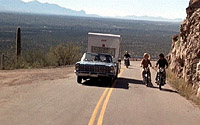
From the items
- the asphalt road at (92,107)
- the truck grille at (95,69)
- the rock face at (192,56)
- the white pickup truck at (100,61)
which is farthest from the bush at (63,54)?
the asphalt road at (92,107)

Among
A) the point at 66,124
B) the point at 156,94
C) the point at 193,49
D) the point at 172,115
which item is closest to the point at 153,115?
the point at 172,115

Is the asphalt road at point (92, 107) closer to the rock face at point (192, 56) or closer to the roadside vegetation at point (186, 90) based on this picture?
the roadside vegetation at point (186, 90)

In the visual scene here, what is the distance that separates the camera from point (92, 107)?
11.8m

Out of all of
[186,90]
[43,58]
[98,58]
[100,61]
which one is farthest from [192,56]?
[43,58]

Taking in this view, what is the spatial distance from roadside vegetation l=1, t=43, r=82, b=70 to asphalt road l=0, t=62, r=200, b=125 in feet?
47.8

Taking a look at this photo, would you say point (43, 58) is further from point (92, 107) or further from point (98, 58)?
point (92, 107)

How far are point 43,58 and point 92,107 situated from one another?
1000 inches

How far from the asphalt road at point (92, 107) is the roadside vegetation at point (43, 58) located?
14581 mm

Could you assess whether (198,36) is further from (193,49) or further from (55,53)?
(55,53)

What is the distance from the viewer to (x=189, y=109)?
1291 cm

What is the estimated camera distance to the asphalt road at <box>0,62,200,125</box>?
9969 millimetres

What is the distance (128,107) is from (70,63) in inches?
1122

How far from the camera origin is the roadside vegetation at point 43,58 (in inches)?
1205

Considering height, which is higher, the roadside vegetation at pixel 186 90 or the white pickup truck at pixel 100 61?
the white pickup truck at pixel 100 61
